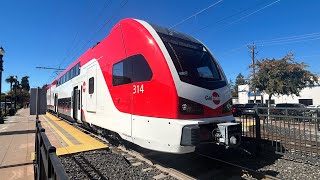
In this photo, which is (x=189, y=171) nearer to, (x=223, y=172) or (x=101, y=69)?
(x=223, y=172)

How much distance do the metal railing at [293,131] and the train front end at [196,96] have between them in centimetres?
259

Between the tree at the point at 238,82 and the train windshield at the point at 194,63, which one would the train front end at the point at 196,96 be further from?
the tree at the point at 238,82

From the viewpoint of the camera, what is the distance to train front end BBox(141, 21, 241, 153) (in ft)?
16.9

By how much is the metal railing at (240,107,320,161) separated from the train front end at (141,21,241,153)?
2.59 metres

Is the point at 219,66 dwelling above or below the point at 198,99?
above

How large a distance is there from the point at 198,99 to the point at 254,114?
3.81 m

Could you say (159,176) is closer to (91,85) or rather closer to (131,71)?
(131,71)

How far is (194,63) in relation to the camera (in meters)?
6.04

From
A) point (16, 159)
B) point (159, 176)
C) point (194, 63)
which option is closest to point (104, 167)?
point (159, 176)

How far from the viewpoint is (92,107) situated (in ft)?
30.4

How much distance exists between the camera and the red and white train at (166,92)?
5207mm

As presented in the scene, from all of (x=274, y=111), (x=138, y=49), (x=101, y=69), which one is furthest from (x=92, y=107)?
(x=274, y=111)

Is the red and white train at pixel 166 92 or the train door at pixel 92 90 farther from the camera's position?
the train door at pixel 92 90

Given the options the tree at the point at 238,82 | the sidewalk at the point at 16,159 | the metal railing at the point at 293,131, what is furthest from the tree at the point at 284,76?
the tree at the point at 238,82
